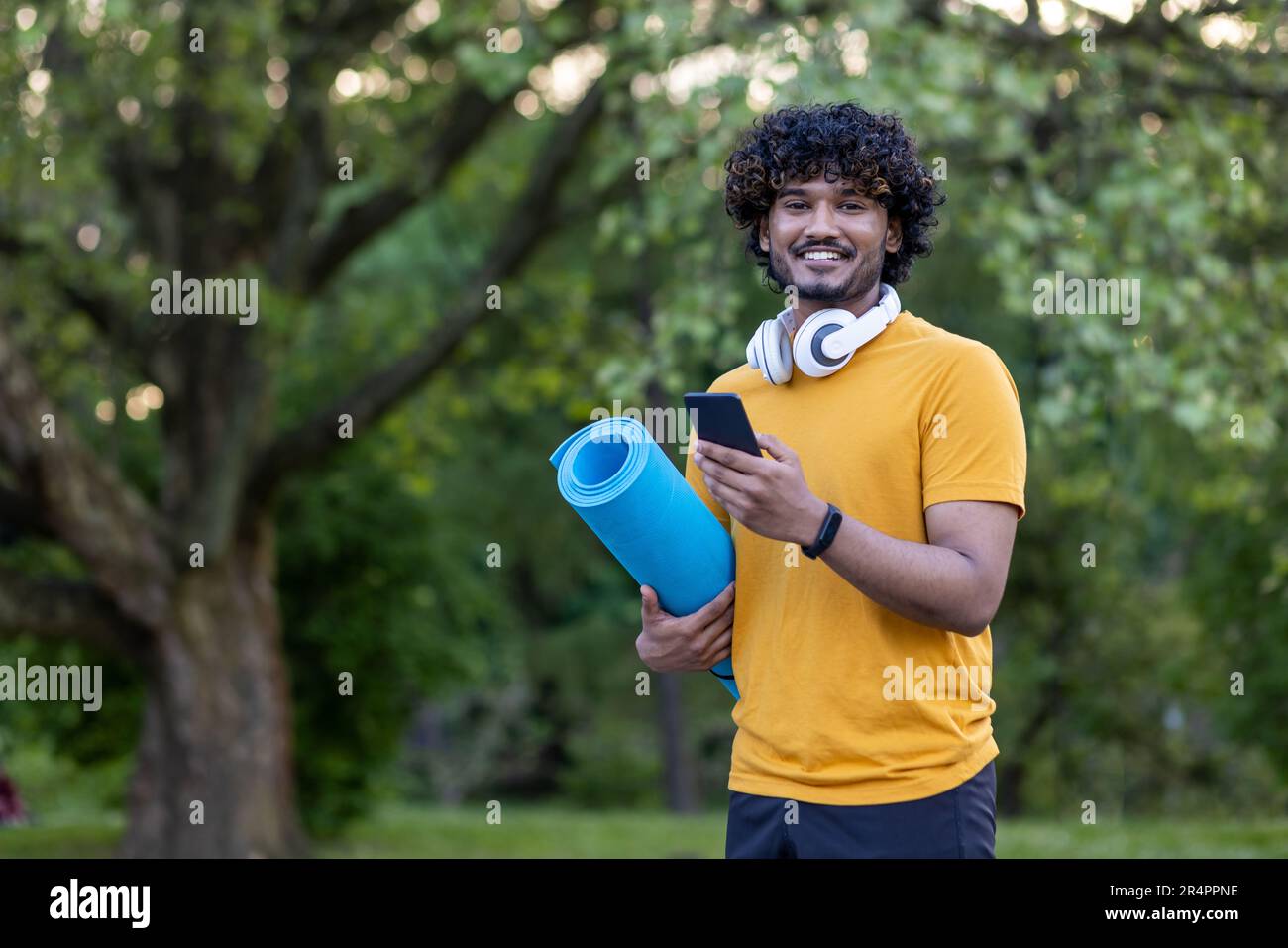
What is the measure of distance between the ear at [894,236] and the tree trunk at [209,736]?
27.3 ft

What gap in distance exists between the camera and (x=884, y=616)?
2367mm

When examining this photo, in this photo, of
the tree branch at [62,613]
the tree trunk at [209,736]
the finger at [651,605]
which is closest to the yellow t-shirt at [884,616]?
the finger at [651,605]

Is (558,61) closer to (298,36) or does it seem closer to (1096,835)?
(298,36)

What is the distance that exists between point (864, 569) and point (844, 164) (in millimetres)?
790

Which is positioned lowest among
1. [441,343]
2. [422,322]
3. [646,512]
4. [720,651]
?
[720,651]

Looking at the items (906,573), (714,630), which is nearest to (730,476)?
(906,573)

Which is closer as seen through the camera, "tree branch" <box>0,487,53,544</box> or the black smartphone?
the black smartphone

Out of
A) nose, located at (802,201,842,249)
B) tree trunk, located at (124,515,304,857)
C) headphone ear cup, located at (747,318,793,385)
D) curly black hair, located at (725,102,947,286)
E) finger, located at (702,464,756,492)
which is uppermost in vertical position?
curly black hair, located at (725,102,947,286)

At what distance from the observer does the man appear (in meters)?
2.25

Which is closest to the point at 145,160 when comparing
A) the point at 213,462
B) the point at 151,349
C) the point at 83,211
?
the point at 83,211

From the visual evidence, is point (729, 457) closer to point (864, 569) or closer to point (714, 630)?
point (864, 569)

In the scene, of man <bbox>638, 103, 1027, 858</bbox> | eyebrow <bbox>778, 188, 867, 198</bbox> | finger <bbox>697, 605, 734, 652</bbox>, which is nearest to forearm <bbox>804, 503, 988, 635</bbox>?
man <bbox>638, 103, 1027, 858</bbox>

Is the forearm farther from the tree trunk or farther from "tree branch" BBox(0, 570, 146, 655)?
the tree trunk

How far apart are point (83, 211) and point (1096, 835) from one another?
30.1ft
